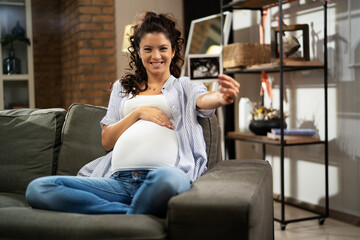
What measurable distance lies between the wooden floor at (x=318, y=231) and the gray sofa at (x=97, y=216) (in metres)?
0.95

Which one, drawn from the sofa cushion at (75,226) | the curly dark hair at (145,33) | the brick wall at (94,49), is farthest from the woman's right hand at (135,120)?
the brick wall at (94,49)

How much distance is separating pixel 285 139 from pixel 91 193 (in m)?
1.72

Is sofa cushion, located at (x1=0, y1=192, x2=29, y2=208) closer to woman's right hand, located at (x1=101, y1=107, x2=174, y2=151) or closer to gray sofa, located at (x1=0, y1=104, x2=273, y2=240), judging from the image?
gray sofa, located at (x1=0, y1=104, x2=273, y2=240)

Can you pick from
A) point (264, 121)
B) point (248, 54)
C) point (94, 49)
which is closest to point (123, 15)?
point (94, 49)

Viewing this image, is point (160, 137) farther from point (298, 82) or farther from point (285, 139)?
point (298, 82)

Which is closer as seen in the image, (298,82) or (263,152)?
(298,82)

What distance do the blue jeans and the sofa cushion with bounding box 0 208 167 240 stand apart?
48 millimetres

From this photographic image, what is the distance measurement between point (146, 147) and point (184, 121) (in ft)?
0.70

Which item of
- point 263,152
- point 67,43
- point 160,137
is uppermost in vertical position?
point 67,43

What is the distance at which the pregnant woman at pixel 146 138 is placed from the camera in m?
1.58

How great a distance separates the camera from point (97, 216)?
1479 mm

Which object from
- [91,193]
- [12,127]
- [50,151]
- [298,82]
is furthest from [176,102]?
[298,82]

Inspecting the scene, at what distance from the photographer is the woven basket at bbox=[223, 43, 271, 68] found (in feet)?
10.8

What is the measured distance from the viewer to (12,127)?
2205 mm
